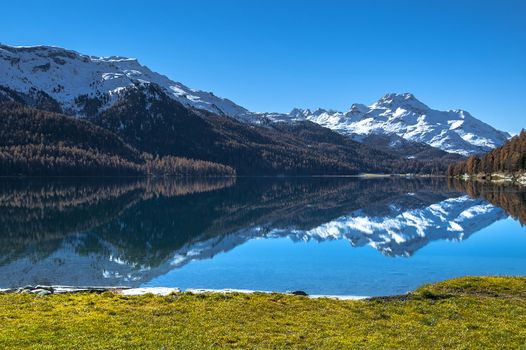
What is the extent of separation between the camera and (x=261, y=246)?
79.8m

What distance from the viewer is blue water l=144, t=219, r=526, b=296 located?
166ft

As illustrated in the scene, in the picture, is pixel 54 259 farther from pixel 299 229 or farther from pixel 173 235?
pixel 299 229

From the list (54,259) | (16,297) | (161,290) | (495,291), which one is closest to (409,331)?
(495,291)

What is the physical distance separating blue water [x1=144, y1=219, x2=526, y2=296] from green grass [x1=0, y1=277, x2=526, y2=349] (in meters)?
14.8

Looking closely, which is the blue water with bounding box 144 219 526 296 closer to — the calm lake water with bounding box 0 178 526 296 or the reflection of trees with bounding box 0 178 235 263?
the calm lake water with bounding box 0 178 526 296

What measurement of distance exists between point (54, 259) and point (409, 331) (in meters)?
53.2

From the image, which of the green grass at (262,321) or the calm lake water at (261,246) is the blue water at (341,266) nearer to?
the calm lake water at (261,246)

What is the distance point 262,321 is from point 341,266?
117 ft

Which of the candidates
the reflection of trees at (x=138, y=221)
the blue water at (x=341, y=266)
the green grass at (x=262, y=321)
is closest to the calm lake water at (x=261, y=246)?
the blue water at (x=341, y=266)

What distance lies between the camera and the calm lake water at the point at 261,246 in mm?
54219

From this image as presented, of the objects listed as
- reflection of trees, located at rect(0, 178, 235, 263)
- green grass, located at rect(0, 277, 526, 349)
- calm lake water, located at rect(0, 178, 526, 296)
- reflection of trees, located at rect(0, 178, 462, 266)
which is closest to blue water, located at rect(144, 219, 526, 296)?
calm lake water, located at rect(0, 178, 526, 296)

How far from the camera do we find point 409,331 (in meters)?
25.5

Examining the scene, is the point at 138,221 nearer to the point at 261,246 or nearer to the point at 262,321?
the point at 261,246

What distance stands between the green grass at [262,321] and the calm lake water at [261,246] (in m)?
15.2
